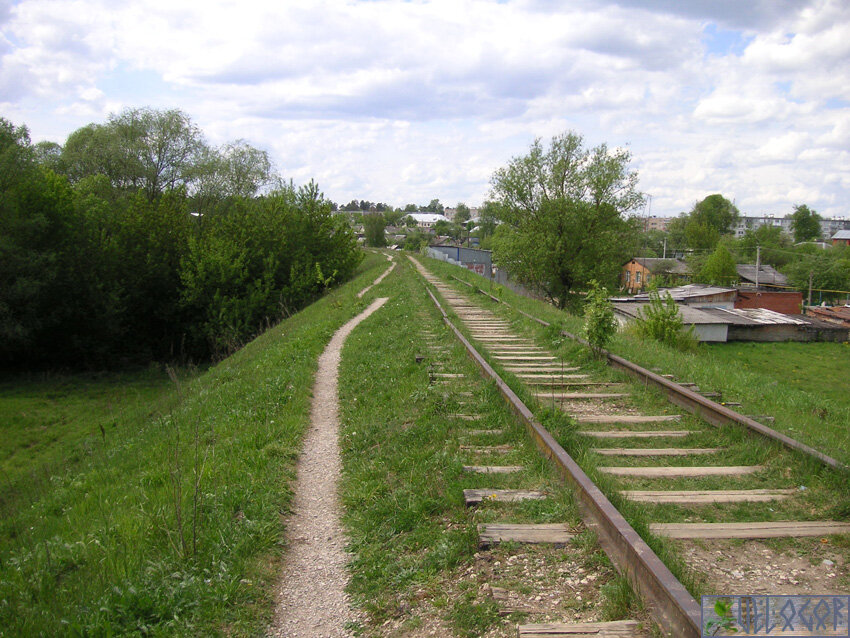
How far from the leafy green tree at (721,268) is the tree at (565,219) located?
146ft

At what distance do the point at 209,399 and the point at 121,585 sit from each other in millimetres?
6537

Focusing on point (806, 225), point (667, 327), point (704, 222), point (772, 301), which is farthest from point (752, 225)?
point (667, 327)

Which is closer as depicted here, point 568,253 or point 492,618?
point 492,618

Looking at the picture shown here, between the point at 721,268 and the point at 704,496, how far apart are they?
3241 inches

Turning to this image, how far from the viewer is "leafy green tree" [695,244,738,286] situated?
7694cm

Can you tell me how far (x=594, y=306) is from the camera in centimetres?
949

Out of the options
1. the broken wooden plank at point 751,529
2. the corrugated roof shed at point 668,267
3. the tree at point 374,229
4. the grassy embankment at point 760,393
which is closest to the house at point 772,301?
the corrugated roof shed at point 668,267

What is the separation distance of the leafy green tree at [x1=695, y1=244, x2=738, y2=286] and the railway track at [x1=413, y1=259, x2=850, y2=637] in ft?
256

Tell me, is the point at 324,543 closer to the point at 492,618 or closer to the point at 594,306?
the point at 492,618

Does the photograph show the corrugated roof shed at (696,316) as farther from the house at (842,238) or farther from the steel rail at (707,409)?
the house at (842,238)

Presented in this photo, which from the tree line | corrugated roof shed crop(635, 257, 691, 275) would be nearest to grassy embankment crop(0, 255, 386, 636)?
the tree line

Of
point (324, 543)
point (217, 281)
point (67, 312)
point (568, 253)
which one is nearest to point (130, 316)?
point (67, 312)

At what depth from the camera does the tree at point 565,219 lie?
121 ft

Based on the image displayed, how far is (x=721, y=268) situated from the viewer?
255 feet
